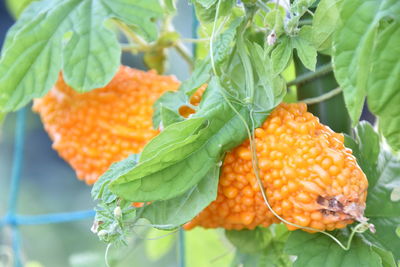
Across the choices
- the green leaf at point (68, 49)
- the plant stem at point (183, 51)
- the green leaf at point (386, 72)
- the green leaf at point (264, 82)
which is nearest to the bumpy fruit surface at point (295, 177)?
the green leaf at point (264, 82)

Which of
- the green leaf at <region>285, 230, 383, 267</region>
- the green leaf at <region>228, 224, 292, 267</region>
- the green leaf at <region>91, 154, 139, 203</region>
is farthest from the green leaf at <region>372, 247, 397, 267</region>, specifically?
the green leaf at <region>91, 154, 139, 203</region>

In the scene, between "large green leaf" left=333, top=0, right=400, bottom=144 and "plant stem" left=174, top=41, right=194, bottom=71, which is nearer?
"large green leaf" left=333, top=0, right=400, bottom=144

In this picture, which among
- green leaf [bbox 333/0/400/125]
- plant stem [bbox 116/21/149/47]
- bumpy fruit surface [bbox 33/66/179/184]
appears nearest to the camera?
green leaf [bbox 333/0/400/125]

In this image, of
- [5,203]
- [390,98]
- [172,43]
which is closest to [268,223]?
[390,98]

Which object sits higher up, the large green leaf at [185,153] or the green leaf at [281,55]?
the green leaf at [281,55]

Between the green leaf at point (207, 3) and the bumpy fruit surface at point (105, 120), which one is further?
the bumpy fruit surface at point (105, 120)

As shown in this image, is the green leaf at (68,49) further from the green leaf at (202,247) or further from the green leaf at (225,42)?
the green leaf at (202,247)

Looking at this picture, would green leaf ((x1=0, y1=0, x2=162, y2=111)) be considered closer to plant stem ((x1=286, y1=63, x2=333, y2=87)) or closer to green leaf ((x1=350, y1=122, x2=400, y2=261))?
plant stem ((x1=286, y1=63, x2=333, y2=87))
